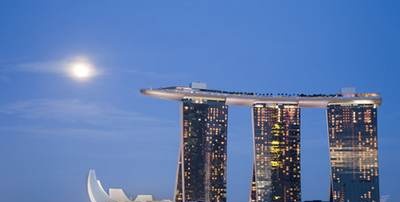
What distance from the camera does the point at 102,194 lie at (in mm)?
68250

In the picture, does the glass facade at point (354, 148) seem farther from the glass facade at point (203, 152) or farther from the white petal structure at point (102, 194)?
the white petal structure at point (102, 194)

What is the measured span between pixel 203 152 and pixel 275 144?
801cm

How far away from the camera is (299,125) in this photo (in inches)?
2817

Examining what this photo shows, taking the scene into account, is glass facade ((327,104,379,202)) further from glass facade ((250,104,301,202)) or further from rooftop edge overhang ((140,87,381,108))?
glass facade ((250,104,301,202))

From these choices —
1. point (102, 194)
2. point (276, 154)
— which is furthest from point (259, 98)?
point (102, 194)

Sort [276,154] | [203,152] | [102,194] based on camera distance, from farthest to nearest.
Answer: [276,154] < [102,194] < [203,152]

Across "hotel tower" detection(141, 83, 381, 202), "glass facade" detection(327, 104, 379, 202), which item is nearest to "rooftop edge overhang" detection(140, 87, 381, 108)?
"hotel tower" detection(141, 83, 381, 202)

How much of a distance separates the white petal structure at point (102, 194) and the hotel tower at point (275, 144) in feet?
16.5

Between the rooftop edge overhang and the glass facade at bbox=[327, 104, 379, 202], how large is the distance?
3.33 ft

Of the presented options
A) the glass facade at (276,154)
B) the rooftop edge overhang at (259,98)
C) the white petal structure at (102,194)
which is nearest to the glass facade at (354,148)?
the rooftop edge overhang at (259,98)

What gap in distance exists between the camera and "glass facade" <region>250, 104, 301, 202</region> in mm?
69812

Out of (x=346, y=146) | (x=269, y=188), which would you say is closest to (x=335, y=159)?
(x=346, y=146)

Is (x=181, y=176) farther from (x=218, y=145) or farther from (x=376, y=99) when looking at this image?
(x=376, y=99)

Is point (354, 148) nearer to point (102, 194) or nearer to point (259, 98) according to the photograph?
point (259, 98)
